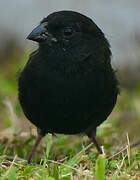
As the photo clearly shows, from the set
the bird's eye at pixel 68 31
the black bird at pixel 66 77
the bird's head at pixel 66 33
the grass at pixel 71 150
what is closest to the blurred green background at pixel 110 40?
the grass at pixel 71 150

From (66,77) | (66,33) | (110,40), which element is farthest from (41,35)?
(110,40)

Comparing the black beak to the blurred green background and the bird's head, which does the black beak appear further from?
the blurred green background

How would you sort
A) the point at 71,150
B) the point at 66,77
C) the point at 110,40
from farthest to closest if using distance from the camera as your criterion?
1. the point at 110,40
2. the point at 71,150
3. the point at 66,77

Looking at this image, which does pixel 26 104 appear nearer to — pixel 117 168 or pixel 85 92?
pixel 85 92

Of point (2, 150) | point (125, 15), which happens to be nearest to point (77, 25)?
point (2, 150)

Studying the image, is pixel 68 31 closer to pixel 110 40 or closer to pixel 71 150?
pixel 71 150

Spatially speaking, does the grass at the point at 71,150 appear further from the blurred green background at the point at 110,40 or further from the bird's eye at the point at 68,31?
the bird's eye at the point at 68,31
